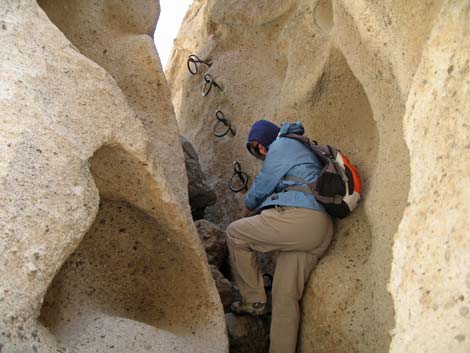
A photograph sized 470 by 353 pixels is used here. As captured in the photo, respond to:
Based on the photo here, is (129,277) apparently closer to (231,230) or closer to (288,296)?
(231,230)

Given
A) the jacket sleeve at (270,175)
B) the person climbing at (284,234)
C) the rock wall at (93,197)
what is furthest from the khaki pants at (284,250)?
the rock wall at (93,197)

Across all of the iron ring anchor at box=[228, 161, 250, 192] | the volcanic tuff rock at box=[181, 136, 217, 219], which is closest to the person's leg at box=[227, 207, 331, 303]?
the volcanic tuff rock at box=[181, 136, 217, 219]

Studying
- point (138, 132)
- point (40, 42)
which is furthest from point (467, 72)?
point (40, 42)

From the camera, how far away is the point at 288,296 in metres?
3.40

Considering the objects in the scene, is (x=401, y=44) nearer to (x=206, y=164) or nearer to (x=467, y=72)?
(x=467, y=72)

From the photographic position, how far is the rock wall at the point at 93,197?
2047 mm

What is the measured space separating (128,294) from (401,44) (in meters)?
1.99

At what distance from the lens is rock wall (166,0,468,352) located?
2123mm

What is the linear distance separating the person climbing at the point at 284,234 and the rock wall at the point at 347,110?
10 cm

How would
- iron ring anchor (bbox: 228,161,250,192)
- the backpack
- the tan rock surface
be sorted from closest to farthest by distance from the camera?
the tan rock surface < the backpack < iron ring anchor (bbox: 228,161,250,192)

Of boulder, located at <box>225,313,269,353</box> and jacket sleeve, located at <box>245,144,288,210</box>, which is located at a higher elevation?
jacket sleeve, located at <box>245,144,288,210</box>

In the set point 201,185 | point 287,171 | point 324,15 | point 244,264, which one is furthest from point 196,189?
point 324,15

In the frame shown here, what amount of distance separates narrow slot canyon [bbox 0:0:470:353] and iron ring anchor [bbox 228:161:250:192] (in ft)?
0.04

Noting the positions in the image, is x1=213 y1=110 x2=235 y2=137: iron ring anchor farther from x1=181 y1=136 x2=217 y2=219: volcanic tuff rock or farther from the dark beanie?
the dark beanie
